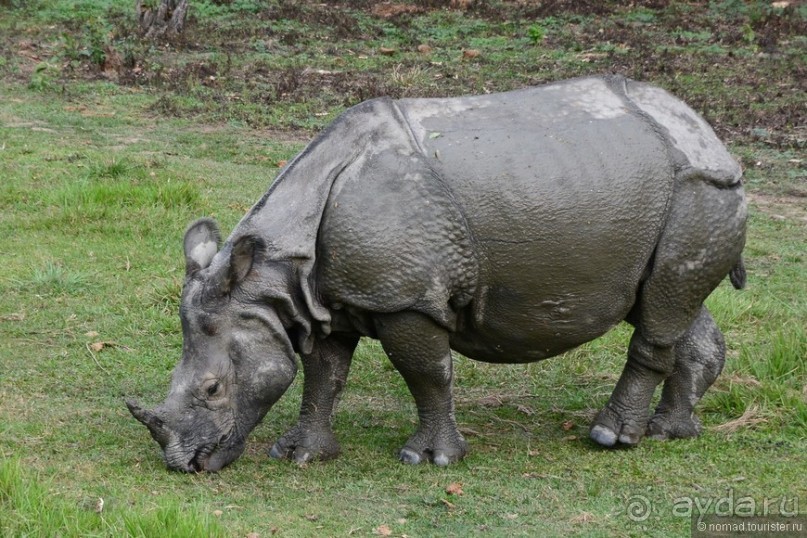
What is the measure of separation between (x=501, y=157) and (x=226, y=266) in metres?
1.40

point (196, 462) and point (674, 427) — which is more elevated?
point (196, 462)

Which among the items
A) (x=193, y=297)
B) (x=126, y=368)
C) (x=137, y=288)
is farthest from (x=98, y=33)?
(x=193, y=297)

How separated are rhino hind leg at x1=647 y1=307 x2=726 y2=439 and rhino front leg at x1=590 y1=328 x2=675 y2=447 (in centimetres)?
19

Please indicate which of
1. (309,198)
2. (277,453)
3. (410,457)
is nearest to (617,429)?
(410,457)

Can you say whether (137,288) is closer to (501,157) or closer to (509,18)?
(501,157)

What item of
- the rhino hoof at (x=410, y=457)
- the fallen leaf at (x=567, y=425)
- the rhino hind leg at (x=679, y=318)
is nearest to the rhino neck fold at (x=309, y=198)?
the rhino hoof at (x=410, y=457)

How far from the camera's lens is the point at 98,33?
1675 centimetres

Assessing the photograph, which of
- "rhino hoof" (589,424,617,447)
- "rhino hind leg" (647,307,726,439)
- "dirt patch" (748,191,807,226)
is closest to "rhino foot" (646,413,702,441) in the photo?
"rhino hind leg" (647,307,726,439)

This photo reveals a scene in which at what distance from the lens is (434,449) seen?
6074 millimetres

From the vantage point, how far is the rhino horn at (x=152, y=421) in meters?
5.49

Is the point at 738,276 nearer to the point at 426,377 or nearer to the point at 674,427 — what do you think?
the point at 674,427

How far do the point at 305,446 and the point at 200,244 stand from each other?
1.17 m

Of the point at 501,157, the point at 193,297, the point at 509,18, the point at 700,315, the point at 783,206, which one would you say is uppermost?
the point at 501,157

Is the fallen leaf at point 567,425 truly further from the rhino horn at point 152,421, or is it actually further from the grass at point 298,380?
the rhino horn at point 152,421
